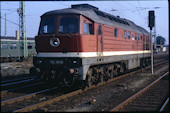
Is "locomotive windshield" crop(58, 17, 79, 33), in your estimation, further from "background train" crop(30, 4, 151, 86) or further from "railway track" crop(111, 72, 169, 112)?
"railway track" crop(111, 72, 169, 112)

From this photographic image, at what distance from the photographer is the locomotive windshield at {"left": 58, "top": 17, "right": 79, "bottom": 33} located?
9538mm

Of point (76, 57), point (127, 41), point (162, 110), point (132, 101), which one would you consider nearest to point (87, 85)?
point (76, 57)

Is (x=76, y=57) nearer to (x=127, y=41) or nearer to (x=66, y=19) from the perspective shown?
(x=66, y=19)

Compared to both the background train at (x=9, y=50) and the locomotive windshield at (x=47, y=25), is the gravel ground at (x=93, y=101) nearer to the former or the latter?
the locomotive windshield at (x=47, y=25)

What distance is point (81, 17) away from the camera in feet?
31.5

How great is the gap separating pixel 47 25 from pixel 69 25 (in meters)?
1.26

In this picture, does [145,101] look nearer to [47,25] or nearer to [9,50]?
[47,25]

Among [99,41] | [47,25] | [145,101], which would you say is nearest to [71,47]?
[47,25]

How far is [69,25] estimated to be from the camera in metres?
9.64

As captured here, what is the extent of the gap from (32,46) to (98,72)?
26.1 m

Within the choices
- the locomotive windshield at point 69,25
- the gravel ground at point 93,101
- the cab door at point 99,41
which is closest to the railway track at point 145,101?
the gravel ground at point 93,101

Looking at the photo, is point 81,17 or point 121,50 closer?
point 81,17

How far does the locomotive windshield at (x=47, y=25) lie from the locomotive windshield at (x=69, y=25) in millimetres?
459

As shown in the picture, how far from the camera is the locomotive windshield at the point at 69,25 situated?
31.3 feet
